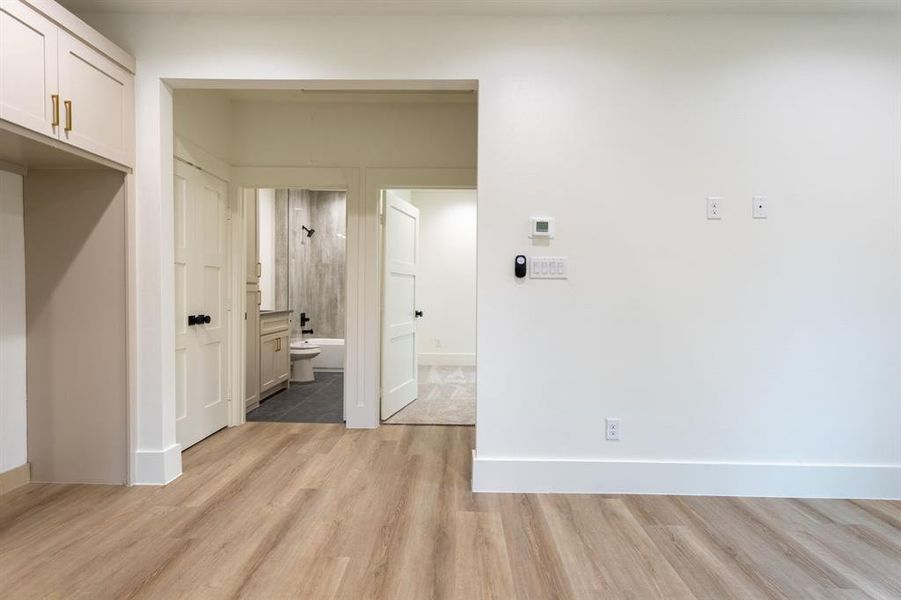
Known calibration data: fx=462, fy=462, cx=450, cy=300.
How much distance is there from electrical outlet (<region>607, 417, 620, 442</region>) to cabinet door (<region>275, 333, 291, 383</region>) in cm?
340

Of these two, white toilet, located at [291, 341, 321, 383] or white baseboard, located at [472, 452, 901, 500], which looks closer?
white baseboard, located at [472, 452, 901, 500]

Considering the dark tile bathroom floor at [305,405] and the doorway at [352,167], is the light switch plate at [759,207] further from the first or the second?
the dark tile bathroom floor at [305,405]

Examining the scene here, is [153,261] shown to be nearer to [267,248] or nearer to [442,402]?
[442,402]

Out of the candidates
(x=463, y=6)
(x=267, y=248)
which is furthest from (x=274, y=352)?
(x=463, y=6)

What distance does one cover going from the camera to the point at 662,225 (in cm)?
240

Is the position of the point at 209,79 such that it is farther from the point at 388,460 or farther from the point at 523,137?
the point at 388,460

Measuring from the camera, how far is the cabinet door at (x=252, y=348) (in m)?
4.04

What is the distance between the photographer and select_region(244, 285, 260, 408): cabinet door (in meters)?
4.04

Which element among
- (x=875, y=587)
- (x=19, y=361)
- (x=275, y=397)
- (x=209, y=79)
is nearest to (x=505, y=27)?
(x=209, y=79)

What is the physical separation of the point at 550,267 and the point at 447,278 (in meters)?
4.26

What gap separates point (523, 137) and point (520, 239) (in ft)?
1.74

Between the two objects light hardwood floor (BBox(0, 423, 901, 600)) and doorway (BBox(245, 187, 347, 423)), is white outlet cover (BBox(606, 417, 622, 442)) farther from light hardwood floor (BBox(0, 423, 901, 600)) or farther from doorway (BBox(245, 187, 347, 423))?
doorway (BBox(245, 187, 347, 423))

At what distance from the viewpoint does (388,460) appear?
2836mm

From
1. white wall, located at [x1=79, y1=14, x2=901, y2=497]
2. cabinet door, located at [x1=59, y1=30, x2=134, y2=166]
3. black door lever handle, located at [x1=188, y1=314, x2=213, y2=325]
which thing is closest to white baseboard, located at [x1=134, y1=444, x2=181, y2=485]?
white wall, located at [x1=79, y1=14, x2=901, y2=497]
